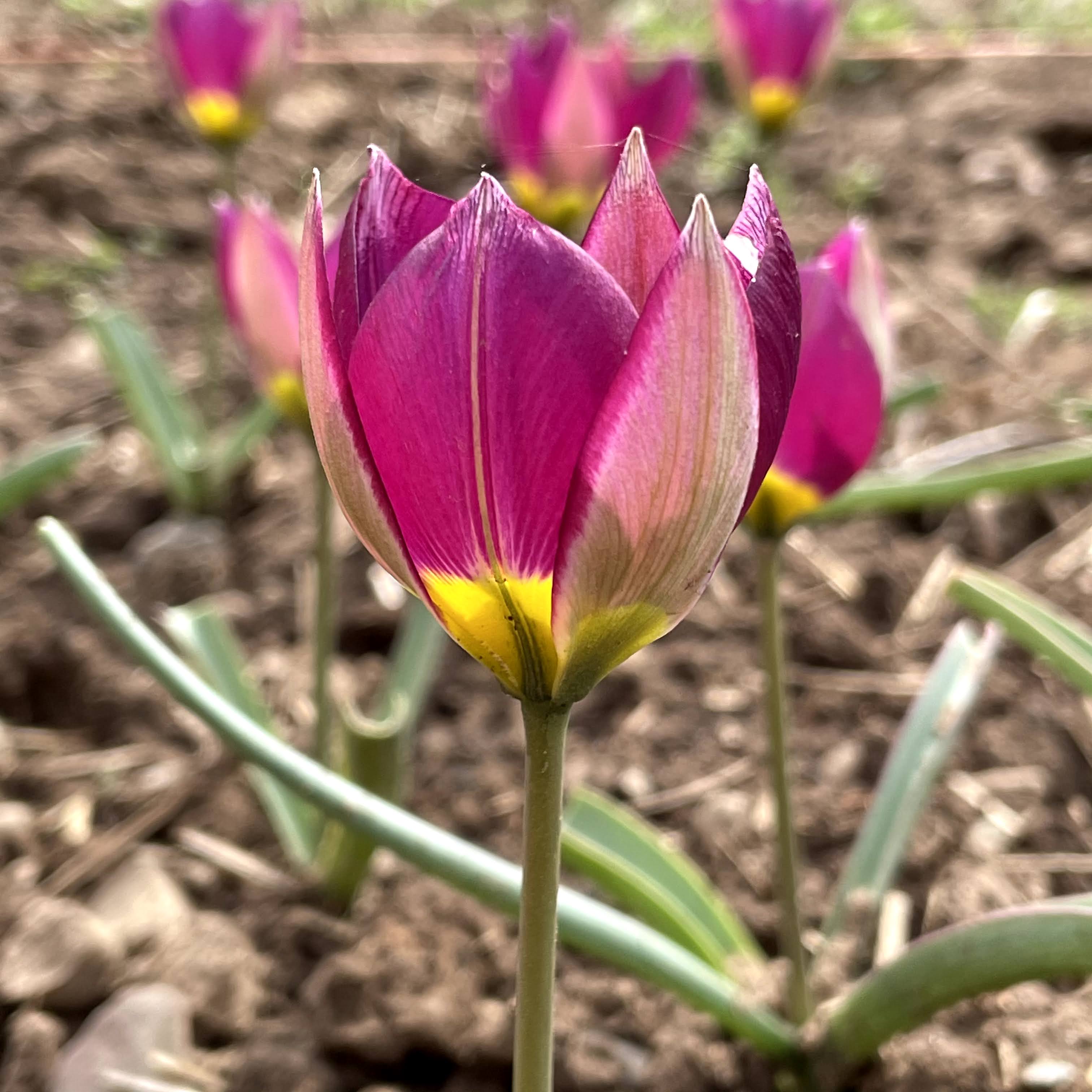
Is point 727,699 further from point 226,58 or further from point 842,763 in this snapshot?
point 226,58

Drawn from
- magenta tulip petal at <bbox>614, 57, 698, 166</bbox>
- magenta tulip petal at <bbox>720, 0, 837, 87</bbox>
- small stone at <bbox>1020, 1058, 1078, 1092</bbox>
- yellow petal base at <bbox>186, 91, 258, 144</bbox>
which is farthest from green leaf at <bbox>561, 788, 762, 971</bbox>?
magenta tulip petal at <bbox>720, 0, 837, 87</bbox>

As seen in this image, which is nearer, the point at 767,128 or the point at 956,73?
the point at 767,128

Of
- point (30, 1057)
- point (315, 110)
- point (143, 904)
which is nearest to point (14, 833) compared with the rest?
point (143, 904)

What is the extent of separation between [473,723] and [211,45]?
31.8 inches

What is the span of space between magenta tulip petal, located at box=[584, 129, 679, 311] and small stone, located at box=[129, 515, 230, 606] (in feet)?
3.64

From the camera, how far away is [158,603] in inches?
55.4

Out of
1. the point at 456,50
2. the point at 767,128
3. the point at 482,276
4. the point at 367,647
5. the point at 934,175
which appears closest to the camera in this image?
the point at 482,276

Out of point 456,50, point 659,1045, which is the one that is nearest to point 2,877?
point 659,1045

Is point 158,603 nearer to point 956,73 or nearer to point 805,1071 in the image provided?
point 805,1071

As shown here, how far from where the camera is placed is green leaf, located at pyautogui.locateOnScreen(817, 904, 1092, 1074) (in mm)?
535

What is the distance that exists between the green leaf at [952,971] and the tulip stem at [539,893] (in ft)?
0.75

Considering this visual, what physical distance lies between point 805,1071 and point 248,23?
3.99 feet

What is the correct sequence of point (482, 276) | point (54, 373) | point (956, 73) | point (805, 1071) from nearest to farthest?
point (482, 276)
point (805, 1071)
point (54, 373)
point (956, 73)

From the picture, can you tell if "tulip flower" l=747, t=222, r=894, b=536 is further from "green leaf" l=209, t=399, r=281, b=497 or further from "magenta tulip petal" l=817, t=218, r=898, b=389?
"green leaf" l=209, t=399, r=281, b=497
